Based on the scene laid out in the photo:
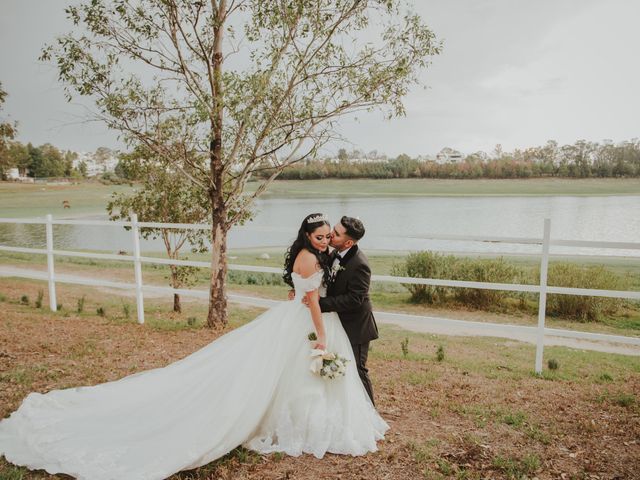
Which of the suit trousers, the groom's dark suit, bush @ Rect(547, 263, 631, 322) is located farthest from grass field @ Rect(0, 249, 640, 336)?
the groom's dark suit

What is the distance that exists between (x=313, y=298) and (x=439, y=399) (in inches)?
83.8

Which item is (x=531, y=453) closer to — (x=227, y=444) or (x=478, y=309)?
(x=227, y=444)

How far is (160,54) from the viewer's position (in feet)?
24.4

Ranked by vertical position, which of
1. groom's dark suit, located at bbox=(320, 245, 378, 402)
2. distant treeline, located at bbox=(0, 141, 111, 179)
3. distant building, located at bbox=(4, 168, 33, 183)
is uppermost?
distant treeline, located at bbox=(0, 141, 111, 179)

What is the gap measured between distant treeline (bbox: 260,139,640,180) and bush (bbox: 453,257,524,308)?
867 centimetres

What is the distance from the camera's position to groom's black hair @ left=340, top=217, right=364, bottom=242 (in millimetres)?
3729

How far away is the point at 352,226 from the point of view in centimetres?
373

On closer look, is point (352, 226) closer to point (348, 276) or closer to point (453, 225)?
point (348, 276)

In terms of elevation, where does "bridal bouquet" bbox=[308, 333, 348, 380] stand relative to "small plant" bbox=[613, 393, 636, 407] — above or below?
Result: above

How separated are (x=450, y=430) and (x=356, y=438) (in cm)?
98

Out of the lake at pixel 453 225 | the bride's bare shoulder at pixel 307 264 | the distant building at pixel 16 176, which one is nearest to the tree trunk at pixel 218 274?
the bride's bare shoulder at pixel 307 264

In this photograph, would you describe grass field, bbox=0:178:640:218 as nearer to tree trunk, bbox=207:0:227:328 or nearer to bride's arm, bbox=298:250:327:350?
tree trunk, bbox=207:0:227:328

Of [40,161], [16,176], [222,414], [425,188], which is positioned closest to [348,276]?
[222,414]

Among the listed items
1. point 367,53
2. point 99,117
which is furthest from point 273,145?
point 99,117
